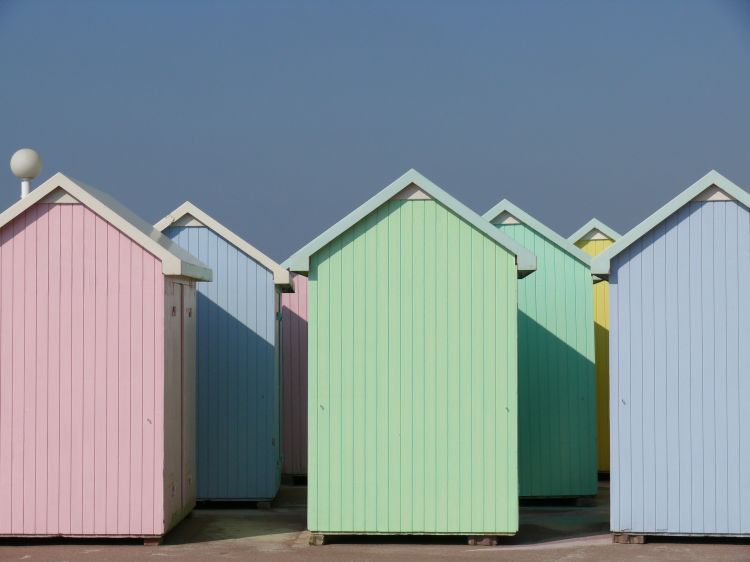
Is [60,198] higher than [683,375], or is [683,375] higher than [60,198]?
[60,198]

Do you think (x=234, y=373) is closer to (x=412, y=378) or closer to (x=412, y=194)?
(x=412, y=378)

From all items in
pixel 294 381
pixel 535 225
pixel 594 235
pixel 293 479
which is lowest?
pixel 293 479

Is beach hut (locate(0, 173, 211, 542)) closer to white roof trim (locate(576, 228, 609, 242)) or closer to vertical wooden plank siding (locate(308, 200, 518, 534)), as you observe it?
vertical wooden plank siding (locate(308, 200, 518, 534))

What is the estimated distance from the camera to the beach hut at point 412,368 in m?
11.9

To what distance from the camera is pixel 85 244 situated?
12.0m

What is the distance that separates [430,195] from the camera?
11984mm

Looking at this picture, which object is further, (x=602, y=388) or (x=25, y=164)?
(x=602, y=388)

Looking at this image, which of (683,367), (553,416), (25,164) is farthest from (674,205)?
(25,164)

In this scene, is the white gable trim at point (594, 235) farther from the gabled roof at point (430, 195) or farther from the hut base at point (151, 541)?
the hut base at point (151, 541)

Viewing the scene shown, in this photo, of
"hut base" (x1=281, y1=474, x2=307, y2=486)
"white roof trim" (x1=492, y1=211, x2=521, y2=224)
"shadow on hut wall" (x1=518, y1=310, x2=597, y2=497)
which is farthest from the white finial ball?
"hut base" (x1=281, y1=474, x2=307, y2=486)

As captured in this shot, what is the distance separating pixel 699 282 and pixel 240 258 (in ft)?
20.7

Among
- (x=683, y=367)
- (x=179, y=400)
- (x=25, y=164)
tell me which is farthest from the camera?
(x=25, y=164)

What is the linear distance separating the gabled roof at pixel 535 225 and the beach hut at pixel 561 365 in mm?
15

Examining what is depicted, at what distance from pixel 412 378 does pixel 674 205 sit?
10.8ft
